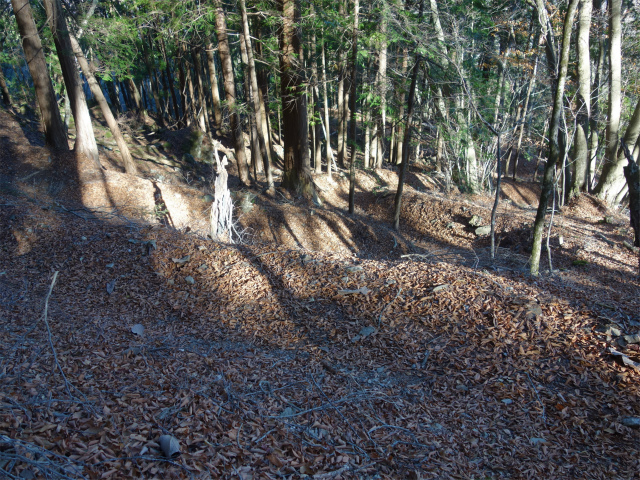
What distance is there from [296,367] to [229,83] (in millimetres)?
11040

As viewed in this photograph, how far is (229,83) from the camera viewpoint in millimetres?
12602

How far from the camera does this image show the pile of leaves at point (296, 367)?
291cm

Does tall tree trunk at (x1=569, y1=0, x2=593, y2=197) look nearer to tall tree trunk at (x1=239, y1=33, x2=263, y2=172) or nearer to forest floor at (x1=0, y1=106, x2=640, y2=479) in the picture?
forest floor at (x1=0, y1=106, x2=640, y2=479)

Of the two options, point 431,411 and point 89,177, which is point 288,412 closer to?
point 431,411

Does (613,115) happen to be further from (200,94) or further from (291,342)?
(200,94)

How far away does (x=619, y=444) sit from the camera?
3.20 metres

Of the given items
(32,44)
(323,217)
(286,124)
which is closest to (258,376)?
(323,217)

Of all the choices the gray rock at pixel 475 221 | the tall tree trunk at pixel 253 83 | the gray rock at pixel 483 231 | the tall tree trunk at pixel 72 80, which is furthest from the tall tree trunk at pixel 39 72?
the gray rock at pixel 483 231

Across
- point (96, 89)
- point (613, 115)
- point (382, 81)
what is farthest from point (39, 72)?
point (613, 115)

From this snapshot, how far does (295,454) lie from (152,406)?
130 cm

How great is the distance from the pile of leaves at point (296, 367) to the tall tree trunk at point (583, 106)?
1019 centimetres

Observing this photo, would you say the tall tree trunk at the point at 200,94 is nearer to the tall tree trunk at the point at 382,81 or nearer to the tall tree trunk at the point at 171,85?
the tall tree trunk at the point at 171,85

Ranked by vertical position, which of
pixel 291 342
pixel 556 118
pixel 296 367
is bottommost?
pixel 291 342

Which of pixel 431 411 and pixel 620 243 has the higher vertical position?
pixel 431 411
